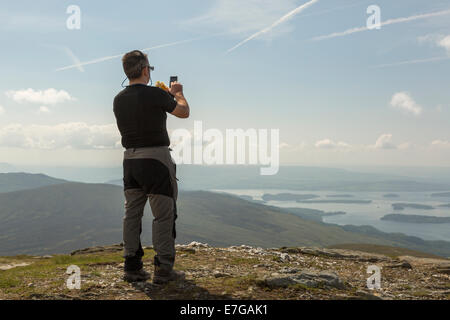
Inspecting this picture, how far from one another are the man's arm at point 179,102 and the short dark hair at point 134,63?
0.87 metres

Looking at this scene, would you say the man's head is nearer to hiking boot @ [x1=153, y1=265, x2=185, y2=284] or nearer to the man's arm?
the man's arm

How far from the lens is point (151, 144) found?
8.41m

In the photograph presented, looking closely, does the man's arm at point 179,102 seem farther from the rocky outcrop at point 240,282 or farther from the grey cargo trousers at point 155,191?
the rocky outcrop at point 240,282

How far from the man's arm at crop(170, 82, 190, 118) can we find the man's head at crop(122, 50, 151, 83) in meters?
0.73

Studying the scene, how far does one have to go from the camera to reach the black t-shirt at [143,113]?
8211mm

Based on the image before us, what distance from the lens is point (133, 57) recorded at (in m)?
8.38

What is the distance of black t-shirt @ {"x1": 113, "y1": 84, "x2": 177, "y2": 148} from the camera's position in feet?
26.9

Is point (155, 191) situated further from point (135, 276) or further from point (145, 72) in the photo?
point (145, 72)

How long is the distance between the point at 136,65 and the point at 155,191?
9.96ft

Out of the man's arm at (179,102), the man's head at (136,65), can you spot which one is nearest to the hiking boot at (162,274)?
the man's arm at (179,102)

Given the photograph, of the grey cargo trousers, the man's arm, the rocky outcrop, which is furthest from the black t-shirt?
the rocky outcrop
